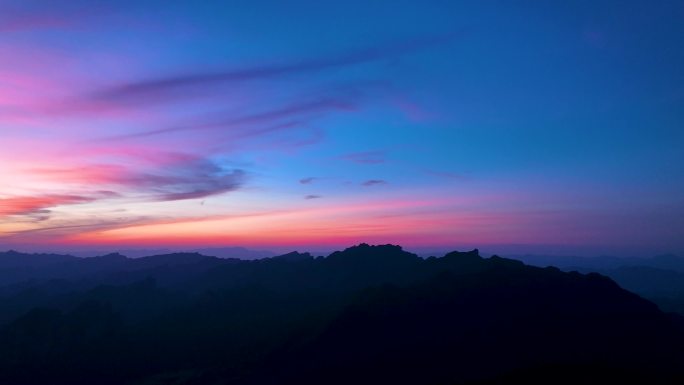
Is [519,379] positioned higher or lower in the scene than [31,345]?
higher

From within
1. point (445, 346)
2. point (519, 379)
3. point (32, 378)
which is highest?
point (519, 379)

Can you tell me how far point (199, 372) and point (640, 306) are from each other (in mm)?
143708

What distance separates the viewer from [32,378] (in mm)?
158625

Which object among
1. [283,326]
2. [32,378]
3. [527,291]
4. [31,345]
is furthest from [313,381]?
[31,345]

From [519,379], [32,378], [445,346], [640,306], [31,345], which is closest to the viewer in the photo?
[519,379]

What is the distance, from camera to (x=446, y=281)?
172 m

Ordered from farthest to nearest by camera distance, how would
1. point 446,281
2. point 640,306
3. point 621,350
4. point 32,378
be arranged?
point 446,281
point 32,378
point 640,306
point 621,350

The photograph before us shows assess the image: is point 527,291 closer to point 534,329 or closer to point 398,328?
point 534,329

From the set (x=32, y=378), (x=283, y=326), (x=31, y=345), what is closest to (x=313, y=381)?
(x=283, y=326)

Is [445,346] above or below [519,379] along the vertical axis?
below

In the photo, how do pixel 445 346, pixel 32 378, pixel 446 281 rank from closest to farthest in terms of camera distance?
1. pixel 445 346
2. pixel 32 378
3. pixel 446 281

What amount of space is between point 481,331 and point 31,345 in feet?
557

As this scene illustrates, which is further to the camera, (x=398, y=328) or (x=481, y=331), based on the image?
(x=398, y=328)

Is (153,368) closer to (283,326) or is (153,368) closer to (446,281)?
(283,326)
